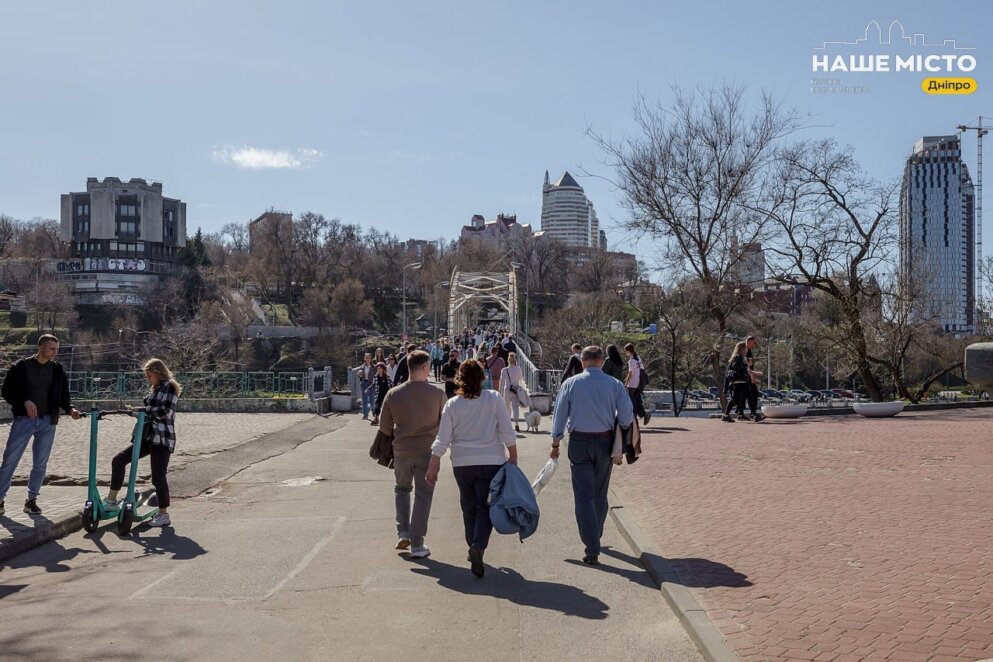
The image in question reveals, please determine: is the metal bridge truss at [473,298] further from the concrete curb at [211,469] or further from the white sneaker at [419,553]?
the white sneaker at [419,553]

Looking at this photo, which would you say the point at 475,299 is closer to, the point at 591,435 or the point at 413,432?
the point at 413,432

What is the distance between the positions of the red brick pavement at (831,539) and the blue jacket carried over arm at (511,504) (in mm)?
1169

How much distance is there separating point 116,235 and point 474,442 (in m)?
134

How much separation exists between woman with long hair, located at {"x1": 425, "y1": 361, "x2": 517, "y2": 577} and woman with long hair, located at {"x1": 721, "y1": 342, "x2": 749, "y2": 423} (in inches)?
469

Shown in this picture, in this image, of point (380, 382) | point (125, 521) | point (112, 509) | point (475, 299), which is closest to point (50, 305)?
point (475, 299)

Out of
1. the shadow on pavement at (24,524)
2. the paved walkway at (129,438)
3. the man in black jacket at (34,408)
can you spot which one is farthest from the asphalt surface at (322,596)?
the paved walkway at (129,438)

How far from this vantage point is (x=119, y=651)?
16.0ft

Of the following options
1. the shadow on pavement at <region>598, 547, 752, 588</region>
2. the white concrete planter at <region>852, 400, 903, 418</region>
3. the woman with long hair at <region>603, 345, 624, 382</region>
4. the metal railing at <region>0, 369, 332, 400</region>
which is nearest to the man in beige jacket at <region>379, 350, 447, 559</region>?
the shadow on pavement at <region>598, 547, 752, 588</region>

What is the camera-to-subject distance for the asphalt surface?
16.5 feet

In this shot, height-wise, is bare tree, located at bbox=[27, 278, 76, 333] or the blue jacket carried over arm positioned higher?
bare tree, located at bbox=[27, 278, 76, 333]

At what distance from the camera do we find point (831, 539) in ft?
24.1

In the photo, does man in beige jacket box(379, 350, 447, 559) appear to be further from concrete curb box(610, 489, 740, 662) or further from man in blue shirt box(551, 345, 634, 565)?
concrete curb box(610, 489, 740, 662)

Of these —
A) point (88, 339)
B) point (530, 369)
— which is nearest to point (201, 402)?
point (530, 369)

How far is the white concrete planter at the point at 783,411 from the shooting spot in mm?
20078
